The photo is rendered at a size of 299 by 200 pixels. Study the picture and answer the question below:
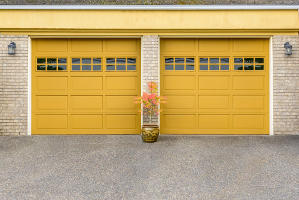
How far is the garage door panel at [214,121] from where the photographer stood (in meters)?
7.28

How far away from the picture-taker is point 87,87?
724 cm

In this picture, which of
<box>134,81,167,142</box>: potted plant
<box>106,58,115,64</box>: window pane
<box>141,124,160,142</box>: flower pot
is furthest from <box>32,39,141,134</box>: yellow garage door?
<box>141,124,160,142</box>: flower pot

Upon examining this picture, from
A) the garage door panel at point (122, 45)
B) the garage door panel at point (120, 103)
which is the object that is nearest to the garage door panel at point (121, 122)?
the garage door panel at point (120, 103)

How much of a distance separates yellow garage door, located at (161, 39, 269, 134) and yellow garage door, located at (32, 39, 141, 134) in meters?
0.97

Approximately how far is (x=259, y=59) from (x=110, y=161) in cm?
514

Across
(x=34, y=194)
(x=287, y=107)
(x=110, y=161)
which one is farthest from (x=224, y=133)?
(x=34, y=194)

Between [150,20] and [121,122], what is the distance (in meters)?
2.96

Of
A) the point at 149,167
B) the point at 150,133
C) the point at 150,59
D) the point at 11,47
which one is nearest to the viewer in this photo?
the point at 149,167

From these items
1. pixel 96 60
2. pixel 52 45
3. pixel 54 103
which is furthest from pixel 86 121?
pixel 52 45

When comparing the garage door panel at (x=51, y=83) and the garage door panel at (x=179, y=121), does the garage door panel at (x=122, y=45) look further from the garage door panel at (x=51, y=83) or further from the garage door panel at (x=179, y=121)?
the garage door panel at (x=179, y=121)

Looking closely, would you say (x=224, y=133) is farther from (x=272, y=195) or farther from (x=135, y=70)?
(x=272, y=195)

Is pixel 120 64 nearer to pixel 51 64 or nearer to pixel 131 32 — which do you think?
pixel 131 32

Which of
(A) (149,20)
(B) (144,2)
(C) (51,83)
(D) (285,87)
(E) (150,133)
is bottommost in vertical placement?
(E) (150,133)

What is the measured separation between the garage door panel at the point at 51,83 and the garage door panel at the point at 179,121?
9.90 feet
